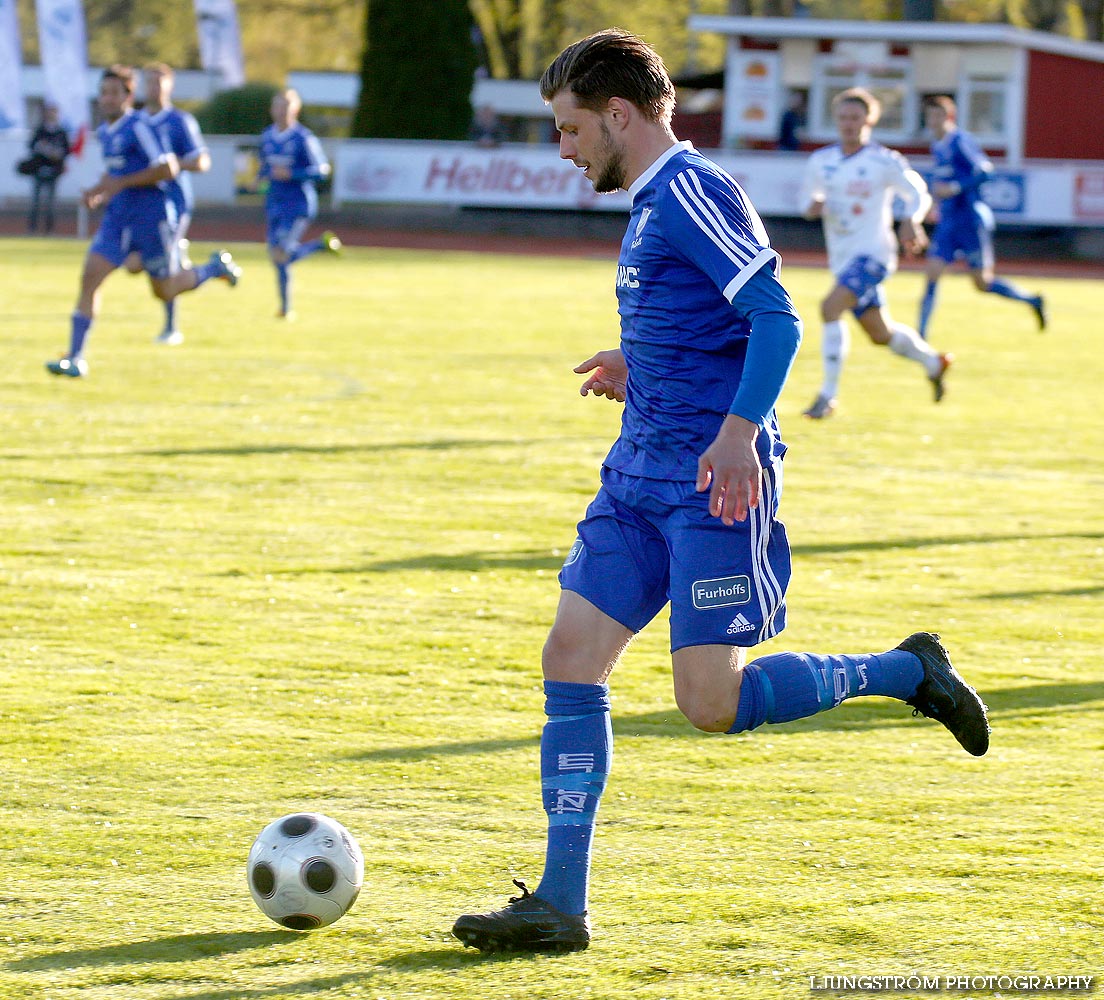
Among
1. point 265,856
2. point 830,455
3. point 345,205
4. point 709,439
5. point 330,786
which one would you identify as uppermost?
point 709,439

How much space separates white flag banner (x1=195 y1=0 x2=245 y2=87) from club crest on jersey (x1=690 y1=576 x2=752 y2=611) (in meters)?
41.5

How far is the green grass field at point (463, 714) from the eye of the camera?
3.89 meters

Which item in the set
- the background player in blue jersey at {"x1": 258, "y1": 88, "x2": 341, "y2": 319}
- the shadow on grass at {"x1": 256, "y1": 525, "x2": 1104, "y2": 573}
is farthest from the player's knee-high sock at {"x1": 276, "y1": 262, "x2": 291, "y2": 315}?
the shadow on grass at {"x1": 256, "y1": 525, "x2": 1104, "y2": 573}

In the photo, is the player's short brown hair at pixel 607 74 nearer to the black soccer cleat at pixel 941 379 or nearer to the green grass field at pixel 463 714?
the green grass field at pixel 463 714

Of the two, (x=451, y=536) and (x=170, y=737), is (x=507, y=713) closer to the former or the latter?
(x=170, y=737)

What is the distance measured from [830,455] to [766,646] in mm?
4723

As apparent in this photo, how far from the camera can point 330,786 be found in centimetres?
491

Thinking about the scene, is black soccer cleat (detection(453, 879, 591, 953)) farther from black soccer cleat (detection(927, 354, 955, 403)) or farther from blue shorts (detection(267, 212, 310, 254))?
blue shorts (detection(267, 212, 310, 254))

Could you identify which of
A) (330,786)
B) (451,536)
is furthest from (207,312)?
(330,786)

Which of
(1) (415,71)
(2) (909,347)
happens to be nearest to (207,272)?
(2) (909,347)

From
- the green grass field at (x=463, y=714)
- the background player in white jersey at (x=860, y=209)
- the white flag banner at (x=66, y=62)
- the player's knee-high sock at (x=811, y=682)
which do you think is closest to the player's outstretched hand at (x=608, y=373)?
the player's knee-high sock at (x=811, y=682)

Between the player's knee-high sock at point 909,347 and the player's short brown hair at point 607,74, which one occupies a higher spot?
the player's short brown hair at point 607,74

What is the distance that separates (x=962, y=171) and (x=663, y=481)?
14297 millimetres

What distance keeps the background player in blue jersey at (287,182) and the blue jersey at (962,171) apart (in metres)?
6.46
